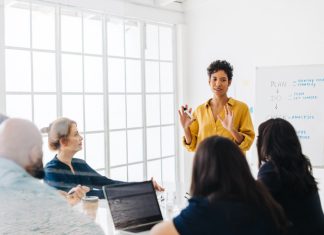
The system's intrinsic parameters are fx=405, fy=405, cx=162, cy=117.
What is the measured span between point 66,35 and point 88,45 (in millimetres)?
279

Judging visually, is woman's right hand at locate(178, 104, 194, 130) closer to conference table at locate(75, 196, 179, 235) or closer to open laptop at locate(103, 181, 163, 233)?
conference table at locate(75, 196, 179, 235)

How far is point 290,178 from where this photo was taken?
1.89 meters

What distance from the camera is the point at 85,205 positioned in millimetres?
1964

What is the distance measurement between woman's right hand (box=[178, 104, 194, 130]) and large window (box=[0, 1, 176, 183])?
1.12 meters

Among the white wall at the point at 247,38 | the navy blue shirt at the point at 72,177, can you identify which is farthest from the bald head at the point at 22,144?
the white wall at the point at 247,38

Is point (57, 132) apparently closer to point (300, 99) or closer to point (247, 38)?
point (300, 99)

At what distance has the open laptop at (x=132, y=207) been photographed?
2.04 m

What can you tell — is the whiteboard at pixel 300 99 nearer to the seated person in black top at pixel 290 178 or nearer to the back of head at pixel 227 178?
the seated person in black top at pixel 290 178

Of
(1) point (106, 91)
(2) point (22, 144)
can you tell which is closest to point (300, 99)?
(1) point (106, 91)

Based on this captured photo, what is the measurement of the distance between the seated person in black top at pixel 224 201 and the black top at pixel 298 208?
41 centimetres

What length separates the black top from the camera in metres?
1.85

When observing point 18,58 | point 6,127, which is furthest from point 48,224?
point 18,58

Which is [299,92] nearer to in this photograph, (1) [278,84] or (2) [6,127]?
(1) [278,84]

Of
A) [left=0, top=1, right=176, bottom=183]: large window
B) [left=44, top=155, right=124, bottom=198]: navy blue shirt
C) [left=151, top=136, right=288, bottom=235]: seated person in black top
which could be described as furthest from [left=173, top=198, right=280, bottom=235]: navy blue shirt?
[left=0, top=1, right=176, bottom=183]: large window
